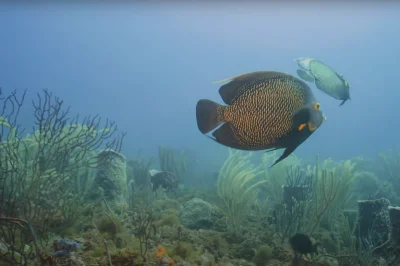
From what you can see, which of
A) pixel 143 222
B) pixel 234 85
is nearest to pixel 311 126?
pixel 234 85

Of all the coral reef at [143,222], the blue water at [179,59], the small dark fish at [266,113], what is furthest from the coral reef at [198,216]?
the blue water at [179,59]

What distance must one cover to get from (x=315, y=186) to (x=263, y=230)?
4.52 ft

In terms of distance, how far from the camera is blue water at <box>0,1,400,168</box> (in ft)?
306

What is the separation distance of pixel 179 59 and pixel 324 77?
132 m

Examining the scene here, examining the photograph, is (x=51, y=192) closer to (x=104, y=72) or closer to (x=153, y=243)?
(x=153, y=243)

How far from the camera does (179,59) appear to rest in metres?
133

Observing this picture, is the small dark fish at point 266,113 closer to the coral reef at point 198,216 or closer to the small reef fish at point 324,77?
the small reef fish at point 324,77

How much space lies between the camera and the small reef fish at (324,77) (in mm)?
4680

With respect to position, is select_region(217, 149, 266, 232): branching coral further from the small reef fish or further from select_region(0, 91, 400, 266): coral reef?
the small reef fish

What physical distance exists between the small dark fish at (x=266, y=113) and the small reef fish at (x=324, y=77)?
2.39 m

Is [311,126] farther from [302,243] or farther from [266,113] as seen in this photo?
[302,243]

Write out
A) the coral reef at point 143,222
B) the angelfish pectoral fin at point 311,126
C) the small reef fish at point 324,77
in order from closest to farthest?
the angelfish pectoral fin at point 311,126 → the coral reef at point 143,222 → the small reef fish at point 324,77

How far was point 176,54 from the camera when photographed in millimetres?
130375

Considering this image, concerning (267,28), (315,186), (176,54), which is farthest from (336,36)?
(315,186)
